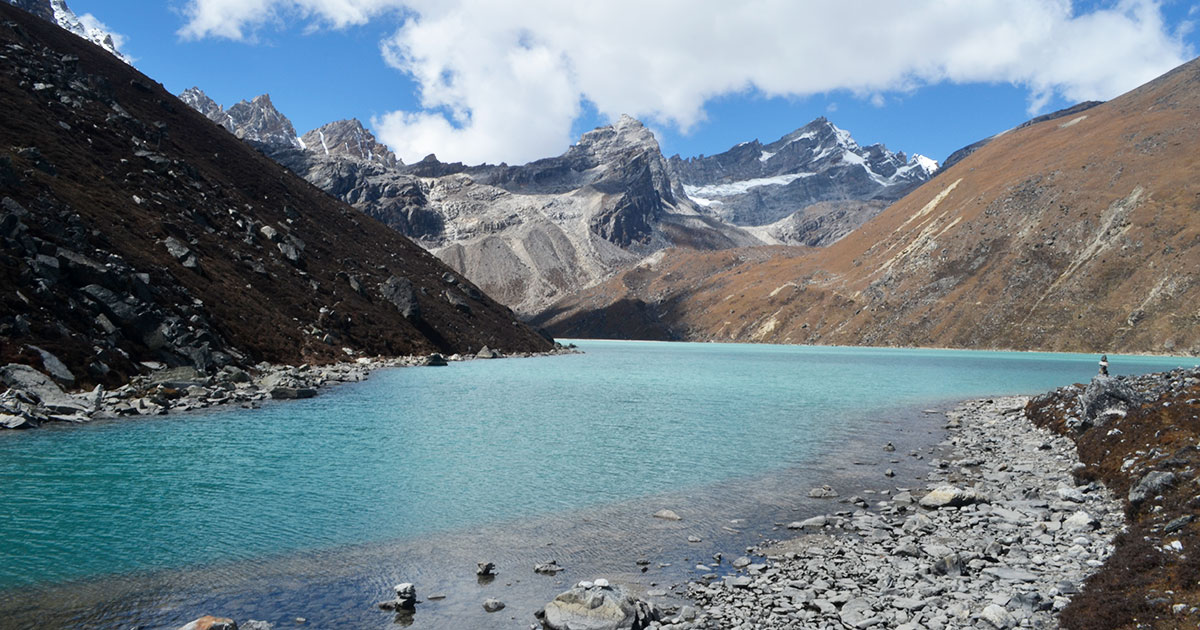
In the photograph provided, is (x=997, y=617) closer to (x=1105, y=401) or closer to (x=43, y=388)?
(x=1105, y=401)

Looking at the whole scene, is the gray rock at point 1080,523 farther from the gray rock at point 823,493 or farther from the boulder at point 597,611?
the boulder at point 597,611

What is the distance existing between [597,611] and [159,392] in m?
42.8

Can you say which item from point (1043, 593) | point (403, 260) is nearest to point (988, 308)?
point (403, 260)

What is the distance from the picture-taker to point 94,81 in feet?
310

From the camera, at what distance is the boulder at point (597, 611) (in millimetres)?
14328

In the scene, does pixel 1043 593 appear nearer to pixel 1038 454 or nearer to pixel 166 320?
pixel 1038 454

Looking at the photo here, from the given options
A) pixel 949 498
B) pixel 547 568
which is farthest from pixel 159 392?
pixel 949 498

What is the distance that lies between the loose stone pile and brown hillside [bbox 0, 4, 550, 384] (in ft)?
151

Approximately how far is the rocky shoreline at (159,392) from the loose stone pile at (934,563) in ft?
127

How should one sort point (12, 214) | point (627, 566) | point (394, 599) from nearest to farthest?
point (394, 599) < point (627, 566) < point (12, 214)

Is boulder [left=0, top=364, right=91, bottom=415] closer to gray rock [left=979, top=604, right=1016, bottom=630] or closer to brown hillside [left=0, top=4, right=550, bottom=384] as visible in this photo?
brown hillside [left=0, top=4, right=550, bottom=384]

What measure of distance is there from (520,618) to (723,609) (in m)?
4.85

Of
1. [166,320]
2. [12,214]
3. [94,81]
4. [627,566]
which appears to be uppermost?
[94,81]

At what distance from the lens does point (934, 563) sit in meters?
17.4
